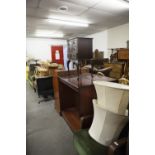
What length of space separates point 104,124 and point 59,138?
3.90ft

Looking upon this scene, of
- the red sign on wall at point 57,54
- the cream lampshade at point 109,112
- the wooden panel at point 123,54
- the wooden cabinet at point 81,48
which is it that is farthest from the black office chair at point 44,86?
the red sign on wall at point 57,54

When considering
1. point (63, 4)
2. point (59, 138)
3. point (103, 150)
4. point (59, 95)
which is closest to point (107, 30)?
point (63, 4)

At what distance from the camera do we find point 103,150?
1.42m

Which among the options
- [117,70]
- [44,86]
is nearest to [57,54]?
[44,86]

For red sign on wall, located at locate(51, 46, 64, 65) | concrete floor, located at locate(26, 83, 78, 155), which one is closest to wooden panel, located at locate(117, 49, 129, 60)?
concrete floor, located at locate(26, 83, 78, 155)

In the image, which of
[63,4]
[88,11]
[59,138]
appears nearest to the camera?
[59,138]

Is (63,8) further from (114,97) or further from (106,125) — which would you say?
(106,125)

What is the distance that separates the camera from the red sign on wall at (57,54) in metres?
9.62

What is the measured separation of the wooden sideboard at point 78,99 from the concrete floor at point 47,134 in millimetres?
185

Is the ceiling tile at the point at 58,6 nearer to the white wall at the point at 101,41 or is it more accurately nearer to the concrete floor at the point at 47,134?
the concrete floor at the point at 47,134

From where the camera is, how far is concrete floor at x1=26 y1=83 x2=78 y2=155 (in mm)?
2016
